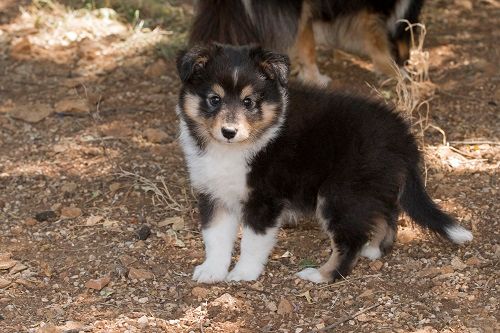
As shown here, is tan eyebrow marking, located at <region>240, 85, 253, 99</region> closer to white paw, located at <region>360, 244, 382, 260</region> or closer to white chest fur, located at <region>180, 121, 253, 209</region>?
white chest fur, located at <region>180, 121, 253, 209</region>

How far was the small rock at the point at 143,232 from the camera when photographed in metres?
5.00

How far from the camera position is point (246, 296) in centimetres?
444

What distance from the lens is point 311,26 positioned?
6891mm

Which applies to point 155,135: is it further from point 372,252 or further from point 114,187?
point 372,252

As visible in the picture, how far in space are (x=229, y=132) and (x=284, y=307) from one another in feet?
3.01

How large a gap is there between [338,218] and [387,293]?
0.46 m

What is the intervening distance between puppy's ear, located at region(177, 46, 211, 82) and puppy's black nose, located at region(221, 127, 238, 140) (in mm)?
378

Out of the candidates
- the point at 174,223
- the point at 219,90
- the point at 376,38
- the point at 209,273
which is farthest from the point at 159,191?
the point at 376,38

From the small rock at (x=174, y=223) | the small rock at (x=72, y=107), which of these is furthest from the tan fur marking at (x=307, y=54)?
the small rock at (x=174, y=223)

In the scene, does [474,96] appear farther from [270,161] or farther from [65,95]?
[65,95]

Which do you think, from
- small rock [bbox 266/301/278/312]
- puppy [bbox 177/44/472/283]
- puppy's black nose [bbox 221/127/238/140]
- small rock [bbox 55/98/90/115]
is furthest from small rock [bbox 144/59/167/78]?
small rock [bbox 266/301/278/312]

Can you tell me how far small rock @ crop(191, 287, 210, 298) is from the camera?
4430mm

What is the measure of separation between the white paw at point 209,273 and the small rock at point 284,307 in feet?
1.43

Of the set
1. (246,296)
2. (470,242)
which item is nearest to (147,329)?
(246,296)
